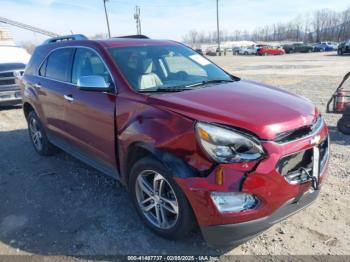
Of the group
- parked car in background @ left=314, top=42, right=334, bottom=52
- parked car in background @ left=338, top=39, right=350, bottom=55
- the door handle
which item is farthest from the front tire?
parked car in background @ left=314, top=42, right=334, bottom=52

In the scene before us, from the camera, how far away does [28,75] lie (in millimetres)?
5629

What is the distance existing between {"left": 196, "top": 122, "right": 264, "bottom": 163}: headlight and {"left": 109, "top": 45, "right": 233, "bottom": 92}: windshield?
3.13 ft

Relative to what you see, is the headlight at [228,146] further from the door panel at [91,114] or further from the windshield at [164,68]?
the door panel at [91,114]

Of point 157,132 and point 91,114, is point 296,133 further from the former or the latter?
point 91,114

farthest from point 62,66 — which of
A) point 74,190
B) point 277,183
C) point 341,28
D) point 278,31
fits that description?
point 278,31

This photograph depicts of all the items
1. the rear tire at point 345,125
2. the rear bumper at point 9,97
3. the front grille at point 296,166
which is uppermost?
the front grille at point 296,166

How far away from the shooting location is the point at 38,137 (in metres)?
5.75

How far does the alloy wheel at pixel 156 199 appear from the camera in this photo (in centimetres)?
302

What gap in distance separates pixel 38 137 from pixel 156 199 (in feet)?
11.1

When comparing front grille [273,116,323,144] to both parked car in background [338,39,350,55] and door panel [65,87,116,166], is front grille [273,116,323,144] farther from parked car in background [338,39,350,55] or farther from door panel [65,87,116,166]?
parked car in background [338,39,350,55]

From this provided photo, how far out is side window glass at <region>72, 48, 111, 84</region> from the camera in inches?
150

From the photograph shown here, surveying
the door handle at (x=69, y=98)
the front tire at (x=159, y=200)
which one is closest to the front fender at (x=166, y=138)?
the front tire at (x=159, y=200)

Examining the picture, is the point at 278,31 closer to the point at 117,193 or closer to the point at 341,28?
the point at 341,28

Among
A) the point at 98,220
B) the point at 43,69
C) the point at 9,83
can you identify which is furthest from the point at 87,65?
the point at 9,83
